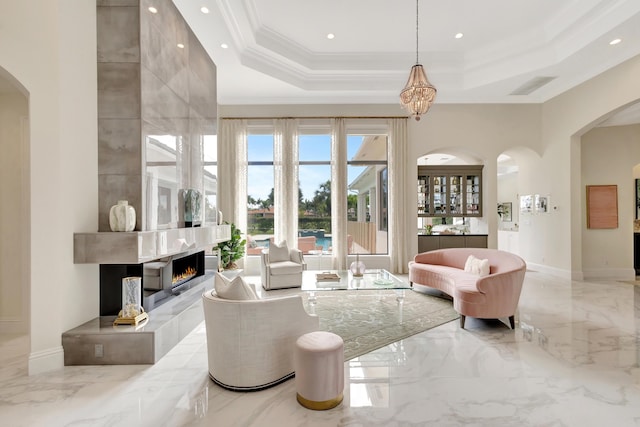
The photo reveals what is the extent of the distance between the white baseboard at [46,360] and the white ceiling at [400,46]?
417cm

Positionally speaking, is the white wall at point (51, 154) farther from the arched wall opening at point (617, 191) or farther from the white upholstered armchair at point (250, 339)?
the arched wall opening at point (617, 191)

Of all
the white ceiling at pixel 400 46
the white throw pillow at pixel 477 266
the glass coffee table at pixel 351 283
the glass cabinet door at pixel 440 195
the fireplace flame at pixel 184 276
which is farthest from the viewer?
the glass cabinet door at pixel 440 195

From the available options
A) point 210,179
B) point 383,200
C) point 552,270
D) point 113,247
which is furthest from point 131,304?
point 552,270

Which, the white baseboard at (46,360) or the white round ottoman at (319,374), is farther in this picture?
the white baseboard at (46,360)

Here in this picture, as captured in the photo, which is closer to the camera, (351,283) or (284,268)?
(351,283)

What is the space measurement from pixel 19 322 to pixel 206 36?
14.5ft

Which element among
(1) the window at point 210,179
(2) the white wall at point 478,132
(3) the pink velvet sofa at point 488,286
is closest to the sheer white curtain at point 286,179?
(1) the window at point 210,179

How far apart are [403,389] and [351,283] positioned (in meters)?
2.07

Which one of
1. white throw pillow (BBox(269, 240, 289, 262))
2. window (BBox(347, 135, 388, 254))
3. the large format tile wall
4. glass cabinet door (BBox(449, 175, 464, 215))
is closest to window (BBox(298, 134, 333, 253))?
window (BBox(347, 135, 388, 254))

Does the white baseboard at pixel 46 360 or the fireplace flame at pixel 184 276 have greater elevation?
the fireplace flame at pixel 184 276

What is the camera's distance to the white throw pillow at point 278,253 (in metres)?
5.85

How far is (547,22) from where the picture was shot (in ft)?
16.8

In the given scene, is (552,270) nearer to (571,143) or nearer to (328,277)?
(571,143)

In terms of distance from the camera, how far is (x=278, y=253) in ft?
19.4
